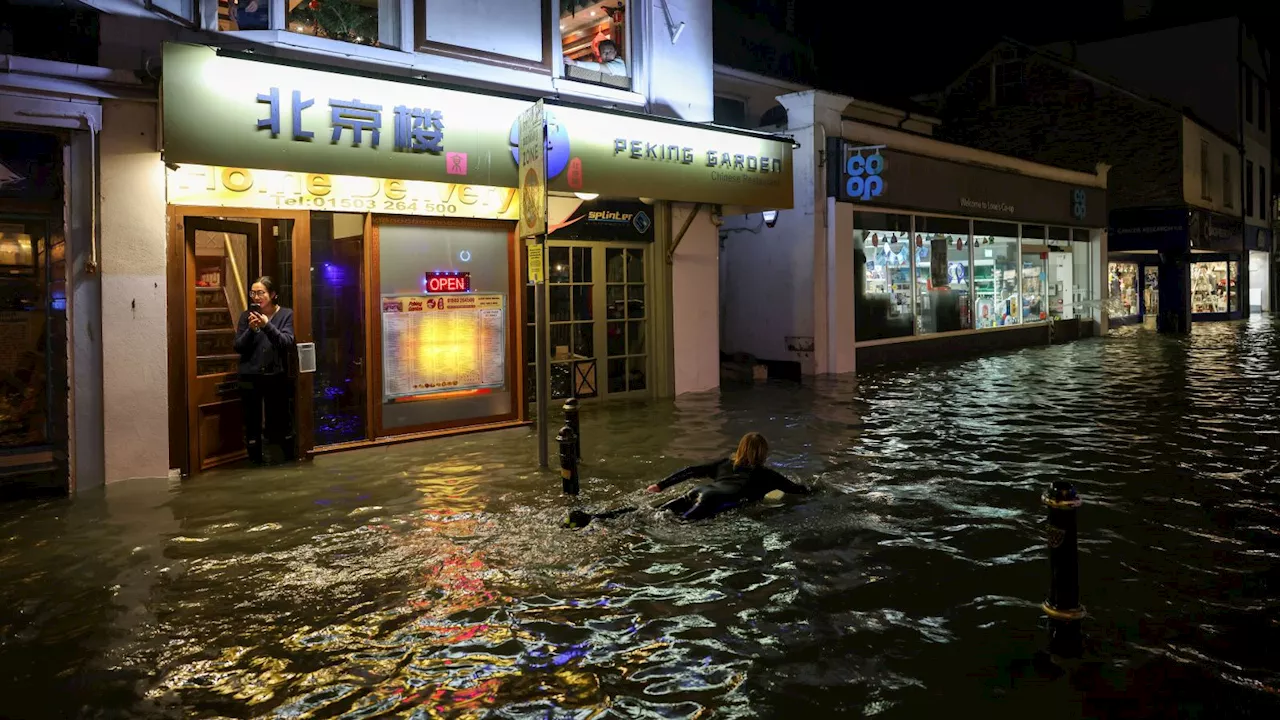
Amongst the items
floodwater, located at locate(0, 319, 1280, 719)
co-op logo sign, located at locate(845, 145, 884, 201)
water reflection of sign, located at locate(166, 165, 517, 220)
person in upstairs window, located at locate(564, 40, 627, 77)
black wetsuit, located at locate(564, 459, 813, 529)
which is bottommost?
floodwater, located at locate(0, 319, 1280, 719)

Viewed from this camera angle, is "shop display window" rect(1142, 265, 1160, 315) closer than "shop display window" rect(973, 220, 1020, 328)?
No

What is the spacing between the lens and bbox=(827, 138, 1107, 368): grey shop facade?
64.1 feet

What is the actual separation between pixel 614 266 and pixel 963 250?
40.8ft

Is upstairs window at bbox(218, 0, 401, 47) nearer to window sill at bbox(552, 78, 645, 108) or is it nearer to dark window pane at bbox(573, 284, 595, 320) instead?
window sill at bbox(552, 78, 645, 108)

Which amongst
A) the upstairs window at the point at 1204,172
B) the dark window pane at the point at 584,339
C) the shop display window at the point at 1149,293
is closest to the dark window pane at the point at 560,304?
the dark window pane at the point at 584,339

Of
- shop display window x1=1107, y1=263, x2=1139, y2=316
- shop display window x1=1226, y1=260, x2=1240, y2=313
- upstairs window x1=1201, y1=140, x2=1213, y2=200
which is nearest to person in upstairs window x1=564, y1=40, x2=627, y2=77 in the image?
shop display window x1=1107, y1=263, x2=1139, y2=316

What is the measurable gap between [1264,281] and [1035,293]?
2535cm

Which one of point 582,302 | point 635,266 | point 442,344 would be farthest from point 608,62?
point 442,344

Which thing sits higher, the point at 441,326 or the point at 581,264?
the point at 581,264

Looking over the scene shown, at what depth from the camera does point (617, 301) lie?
565 inches

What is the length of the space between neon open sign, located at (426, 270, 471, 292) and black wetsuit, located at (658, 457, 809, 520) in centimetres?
479

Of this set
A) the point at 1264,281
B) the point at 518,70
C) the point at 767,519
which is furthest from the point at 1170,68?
the point at 767,519

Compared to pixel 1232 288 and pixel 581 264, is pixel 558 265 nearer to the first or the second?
pixel 581 264

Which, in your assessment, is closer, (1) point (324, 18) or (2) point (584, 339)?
(1) point (324, 18)
